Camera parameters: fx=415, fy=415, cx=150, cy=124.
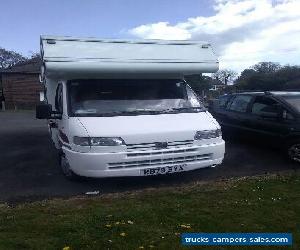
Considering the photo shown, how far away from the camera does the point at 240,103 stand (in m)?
10.9

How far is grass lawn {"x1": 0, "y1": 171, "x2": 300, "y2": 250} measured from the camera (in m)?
4.77

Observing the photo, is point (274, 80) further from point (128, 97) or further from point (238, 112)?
point (128, 97)

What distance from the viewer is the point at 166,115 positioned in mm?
7449

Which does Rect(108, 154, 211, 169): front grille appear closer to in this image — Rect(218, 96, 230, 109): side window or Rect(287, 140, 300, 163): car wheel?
Rect(287, 140, 300, 163): car wheel

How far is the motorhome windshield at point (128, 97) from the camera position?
290 inches

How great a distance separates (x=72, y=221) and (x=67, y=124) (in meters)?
2.26

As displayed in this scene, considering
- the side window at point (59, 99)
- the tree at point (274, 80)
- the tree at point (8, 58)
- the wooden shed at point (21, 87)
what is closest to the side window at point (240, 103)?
the side window at point (59, 99)

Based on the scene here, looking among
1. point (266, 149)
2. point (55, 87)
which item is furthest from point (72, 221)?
point (266, 149)

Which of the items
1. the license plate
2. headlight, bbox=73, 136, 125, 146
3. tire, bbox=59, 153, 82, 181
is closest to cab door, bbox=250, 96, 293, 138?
the license plate

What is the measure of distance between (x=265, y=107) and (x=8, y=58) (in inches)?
3232

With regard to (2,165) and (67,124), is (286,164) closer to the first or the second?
(67,124)

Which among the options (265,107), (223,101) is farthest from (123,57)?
(223,101)

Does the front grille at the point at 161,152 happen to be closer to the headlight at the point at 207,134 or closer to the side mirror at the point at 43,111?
the headlight at the point at 207,134

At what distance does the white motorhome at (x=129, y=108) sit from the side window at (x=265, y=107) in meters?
1.97
